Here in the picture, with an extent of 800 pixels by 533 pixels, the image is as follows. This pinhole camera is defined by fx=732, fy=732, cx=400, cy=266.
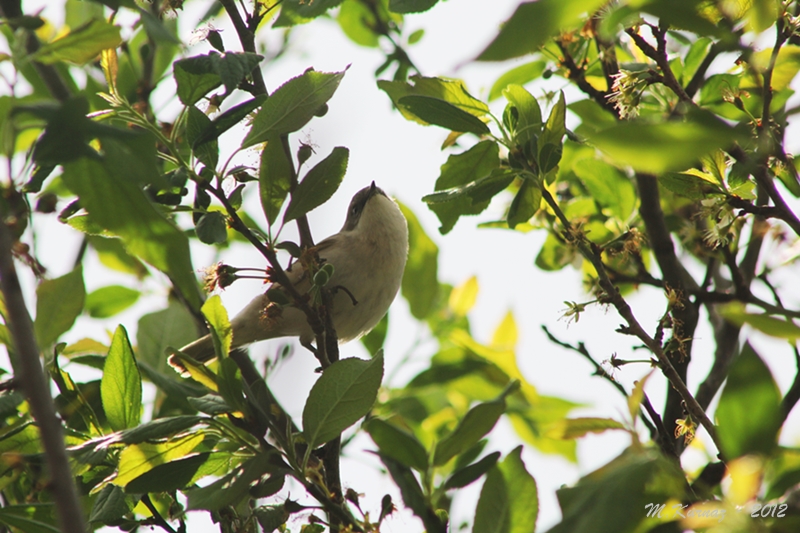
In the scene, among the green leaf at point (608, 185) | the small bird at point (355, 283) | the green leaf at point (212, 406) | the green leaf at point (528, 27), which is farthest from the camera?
the small bird at point (355, 283)

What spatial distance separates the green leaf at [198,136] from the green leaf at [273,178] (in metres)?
0.17

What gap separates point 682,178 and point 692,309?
3.49 ft

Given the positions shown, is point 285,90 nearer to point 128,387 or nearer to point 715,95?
point 128,387

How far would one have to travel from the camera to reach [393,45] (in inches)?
169

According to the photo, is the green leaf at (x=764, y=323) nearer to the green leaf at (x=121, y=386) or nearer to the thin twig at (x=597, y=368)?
the thin twig at (x=597, y=368)

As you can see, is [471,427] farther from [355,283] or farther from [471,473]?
[355,283]

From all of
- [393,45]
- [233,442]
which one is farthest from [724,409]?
[393,45]

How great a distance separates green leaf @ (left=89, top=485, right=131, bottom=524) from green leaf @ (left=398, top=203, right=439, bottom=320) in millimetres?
2643

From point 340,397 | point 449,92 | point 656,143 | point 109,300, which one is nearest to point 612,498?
point 656,143

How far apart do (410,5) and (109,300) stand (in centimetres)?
288

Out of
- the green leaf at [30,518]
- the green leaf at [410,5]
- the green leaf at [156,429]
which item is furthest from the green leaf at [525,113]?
the green leaf at [30,518]

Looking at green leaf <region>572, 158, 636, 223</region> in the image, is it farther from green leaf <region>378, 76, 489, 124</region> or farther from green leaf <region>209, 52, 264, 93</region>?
green leaf <region>209, 52, 264, 93</region>

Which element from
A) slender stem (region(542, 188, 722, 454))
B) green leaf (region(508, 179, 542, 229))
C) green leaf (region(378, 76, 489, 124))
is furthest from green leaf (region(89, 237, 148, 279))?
slender stem (region(542, 188, 722, 454))

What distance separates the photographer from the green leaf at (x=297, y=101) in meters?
2.10
